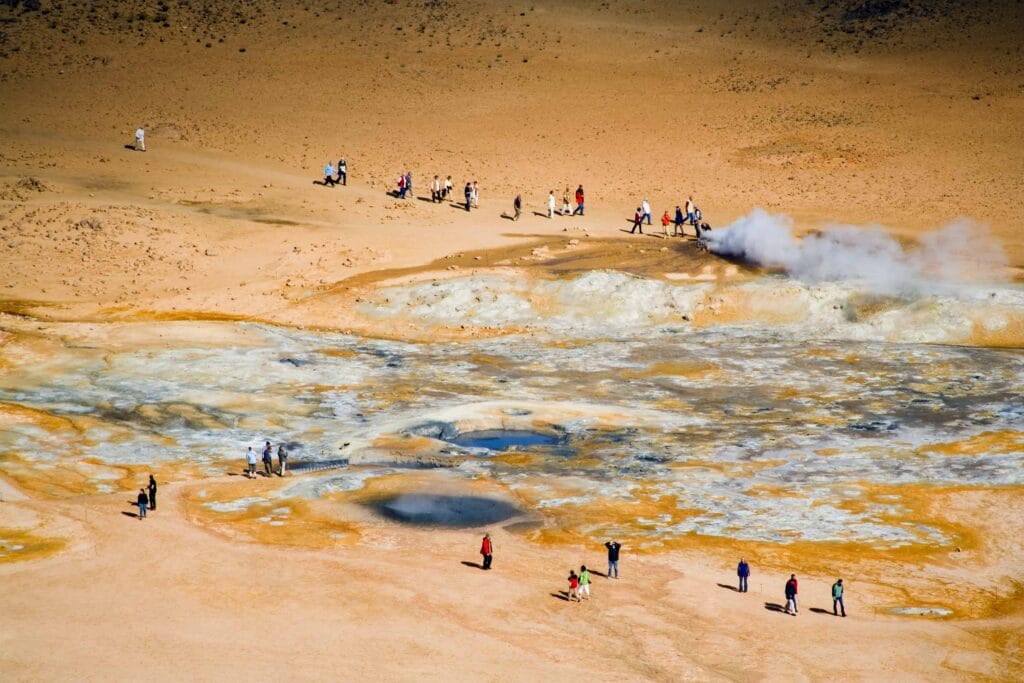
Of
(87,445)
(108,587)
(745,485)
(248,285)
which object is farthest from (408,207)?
(108,587)

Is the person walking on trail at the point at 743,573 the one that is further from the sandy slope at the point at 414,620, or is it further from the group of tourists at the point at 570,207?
the group of tourists at the point at 570,207

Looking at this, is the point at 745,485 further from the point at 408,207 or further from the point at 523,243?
the point at 408,207

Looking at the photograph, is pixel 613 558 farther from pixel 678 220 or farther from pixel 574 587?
pixel 678 220

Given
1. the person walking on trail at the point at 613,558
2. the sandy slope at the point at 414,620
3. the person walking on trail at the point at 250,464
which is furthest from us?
the person walking on trail at the point at 250,464

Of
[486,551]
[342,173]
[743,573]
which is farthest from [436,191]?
→ [743,573]

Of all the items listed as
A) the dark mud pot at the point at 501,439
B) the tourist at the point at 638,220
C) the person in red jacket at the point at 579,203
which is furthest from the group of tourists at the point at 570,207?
the dark mud pot at the point at 501,439

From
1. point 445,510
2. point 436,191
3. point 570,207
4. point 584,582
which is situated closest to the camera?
point 584,582
